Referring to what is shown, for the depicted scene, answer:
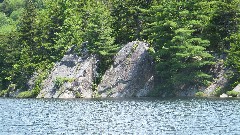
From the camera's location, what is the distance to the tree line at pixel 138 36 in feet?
233

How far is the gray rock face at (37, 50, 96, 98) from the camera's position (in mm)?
78500

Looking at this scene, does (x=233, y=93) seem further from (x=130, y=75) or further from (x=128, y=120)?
(x=128, y=120)

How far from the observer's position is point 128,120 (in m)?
42.2

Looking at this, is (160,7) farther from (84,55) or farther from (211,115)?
(211,115)

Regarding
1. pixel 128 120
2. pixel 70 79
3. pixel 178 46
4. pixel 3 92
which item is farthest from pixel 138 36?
pixel 128 120

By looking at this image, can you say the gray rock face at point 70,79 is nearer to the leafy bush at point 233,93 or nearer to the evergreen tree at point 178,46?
the evergreen tree at point 178,46

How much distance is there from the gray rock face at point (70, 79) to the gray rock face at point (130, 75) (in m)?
2.90

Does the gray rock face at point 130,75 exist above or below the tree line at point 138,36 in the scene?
below

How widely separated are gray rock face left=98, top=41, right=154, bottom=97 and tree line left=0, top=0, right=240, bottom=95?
202 centimetres

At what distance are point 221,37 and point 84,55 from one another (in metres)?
26.2

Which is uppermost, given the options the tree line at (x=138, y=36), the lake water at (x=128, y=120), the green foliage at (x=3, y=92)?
the tree line at (x=138, y=36)

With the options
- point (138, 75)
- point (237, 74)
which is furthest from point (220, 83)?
point (138, 75)

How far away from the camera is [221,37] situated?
242 feet

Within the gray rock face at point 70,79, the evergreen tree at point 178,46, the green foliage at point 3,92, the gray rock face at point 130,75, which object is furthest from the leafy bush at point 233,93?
the green foliage at point 3,92
